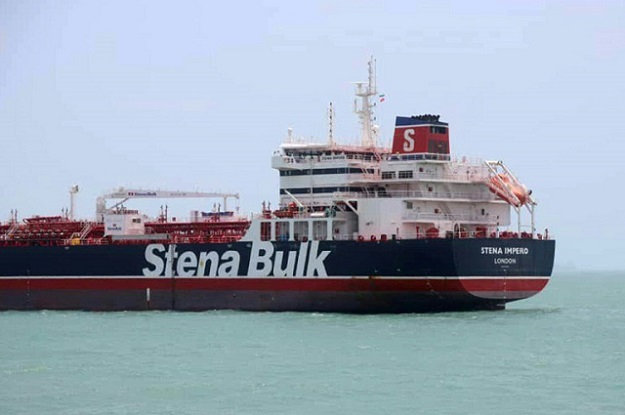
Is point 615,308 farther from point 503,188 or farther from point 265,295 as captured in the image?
point 265,295

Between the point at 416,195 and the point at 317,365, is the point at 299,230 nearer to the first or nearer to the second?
the point at 416,195

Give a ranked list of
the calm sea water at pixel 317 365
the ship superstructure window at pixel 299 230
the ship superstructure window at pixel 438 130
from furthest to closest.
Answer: the ship superstructure window at pixel 299 230
the ship superstructure window at pixel 438 130
the calm sea water at pixel 317 365

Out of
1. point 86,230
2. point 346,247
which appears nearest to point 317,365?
point 346,247

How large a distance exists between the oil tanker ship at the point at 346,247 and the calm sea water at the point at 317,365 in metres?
1.17

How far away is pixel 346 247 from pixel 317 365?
13.3 meters

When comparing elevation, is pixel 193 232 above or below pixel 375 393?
above

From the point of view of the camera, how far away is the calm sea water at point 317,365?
1144 inches

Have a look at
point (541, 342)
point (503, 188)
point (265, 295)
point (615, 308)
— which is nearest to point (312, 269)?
point (265, 295)

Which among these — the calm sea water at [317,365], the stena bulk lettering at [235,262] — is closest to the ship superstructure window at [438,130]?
the stena bulk lettering at [235,262]

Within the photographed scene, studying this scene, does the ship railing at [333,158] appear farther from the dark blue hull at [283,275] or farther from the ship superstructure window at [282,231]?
the dark blue hull at [283,275]

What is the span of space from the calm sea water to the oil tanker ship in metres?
1.17

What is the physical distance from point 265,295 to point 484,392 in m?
20.2

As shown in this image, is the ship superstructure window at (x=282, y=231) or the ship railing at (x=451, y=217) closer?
the ship railing at (x=451, y=217)

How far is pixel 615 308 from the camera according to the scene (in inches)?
2341
